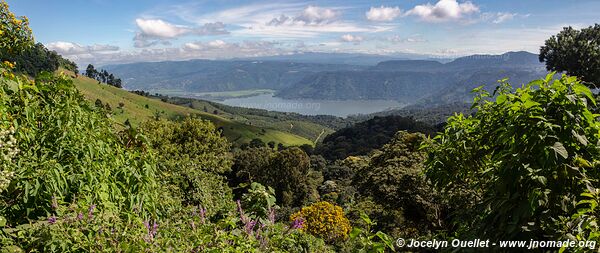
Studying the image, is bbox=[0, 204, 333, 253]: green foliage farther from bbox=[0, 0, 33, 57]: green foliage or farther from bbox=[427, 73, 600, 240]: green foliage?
bbox=[0, 0, 33, 57]: green foliage

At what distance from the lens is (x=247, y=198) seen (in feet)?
14.7

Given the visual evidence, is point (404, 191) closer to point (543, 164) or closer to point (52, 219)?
point (543, 164)

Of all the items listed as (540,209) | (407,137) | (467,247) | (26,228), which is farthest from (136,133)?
(407,137)

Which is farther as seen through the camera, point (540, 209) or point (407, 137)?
point (407, 137)

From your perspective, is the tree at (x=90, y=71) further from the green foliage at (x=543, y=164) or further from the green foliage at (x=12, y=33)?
the green foliage at (x=543, y=164)

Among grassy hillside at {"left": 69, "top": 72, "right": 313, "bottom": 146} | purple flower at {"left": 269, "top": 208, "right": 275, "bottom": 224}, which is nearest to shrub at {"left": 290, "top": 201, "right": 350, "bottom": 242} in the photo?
→ purple flower at {"left": 269, "top": 208, "right": 275, "bottom": 224}

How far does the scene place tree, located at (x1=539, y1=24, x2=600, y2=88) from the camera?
1410 inches

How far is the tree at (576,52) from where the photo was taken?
35812mm

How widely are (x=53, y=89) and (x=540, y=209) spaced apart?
226 inches

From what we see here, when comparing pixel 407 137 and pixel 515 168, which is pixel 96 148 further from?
pixel 407 137

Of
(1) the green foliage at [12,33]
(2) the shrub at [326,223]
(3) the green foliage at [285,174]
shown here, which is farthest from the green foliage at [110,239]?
(3) the green foliage at [285,174]

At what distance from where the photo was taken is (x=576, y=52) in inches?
1443

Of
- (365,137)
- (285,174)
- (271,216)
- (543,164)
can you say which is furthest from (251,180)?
(365,137)

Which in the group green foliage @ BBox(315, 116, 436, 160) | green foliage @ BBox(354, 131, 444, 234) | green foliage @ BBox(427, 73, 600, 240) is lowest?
green foliage @ BBox(315, 116, 436, 160)
